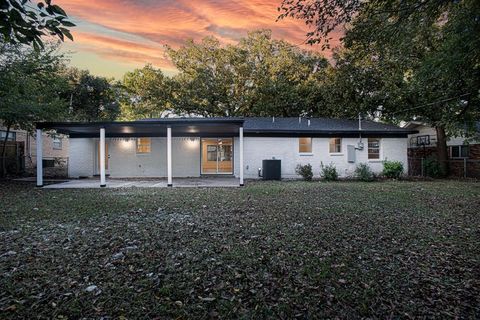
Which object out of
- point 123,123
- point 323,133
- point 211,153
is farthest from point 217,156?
point 123,123

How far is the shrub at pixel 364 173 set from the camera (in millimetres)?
15742

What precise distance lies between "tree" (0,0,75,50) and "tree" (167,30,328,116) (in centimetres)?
2397

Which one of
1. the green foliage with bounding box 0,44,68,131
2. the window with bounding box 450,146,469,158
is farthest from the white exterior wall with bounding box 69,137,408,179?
the window with bounding box 450,146,469,158

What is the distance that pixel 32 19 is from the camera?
244 centimetres

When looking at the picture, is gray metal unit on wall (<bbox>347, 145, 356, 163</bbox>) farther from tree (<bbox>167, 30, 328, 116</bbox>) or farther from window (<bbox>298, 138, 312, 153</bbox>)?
tree (<bbox>167, 30, 328, 116</bbox>)

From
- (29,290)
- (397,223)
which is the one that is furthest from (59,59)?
(397,223)

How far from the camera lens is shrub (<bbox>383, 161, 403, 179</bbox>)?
16203mm

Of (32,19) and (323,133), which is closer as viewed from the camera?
(32,19)

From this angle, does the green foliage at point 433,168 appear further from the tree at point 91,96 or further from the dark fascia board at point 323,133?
the tree at point 91,96

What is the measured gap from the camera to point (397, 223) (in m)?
6.07

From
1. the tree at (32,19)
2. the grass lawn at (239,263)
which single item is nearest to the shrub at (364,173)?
the grass lawn at (239,263)

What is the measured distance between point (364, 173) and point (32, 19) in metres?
16.1

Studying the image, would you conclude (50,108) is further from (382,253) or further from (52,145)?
(382,253)

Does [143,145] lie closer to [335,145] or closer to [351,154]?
[335,145]
